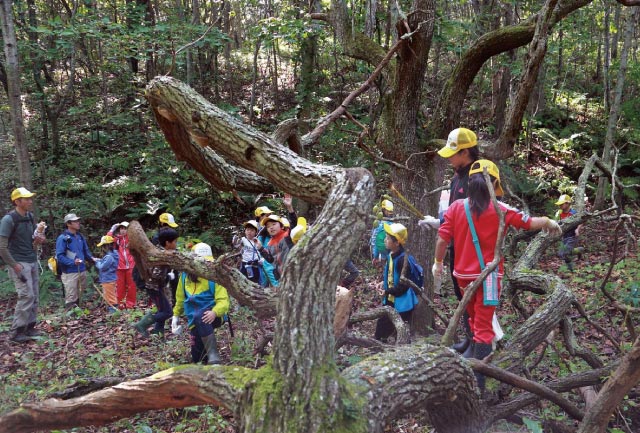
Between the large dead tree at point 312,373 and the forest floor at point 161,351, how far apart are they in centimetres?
52

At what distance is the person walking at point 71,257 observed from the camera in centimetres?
887

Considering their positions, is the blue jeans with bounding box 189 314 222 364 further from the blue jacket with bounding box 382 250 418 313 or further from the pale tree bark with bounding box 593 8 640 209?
the pale tree bark with bounding box 593 8 640 209

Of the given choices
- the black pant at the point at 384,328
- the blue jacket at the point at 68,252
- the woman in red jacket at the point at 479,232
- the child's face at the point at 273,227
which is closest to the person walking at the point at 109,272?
the blue jacket at the point at 68,252

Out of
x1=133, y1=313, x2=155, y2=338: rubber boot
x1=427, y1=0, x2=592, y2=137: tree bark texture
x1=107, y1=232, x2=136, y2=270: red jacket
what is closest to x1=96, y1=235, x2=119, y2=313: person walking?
x1=107, y1=232, x2=136, y2=270: red jacket

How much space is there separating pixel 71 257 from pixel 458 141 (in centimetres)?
744

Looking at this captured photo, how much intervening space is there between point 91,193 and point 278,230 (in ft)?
26.4

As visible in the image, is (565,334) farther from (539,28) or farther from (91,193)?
(91,193)

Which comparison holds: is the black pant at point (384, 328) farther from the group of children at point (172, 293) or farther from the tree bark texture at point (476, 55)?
the tree bark texture at point (476, 55)

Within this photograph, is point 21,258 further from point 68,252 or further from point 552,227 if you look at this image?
point 552,227

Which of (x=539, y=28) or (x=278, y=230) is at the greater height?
(x=539, y=28)

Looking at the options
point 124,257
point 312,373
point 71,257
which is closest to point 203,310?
point 312,373

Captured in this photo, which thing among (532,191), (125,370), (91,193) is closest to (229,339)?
(125,370)

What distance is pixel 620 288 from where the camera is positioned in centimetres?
788

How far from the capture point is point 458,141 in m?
4.39
